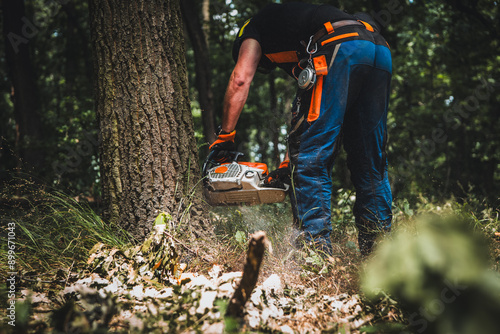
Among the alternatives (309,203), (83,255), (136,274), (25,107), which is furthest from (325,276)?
(25,107)

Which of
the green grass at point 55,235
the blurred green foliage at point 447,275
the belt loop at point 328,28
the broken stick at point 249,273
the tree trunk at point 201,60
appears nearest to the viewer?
the blurred green foliage at point 447,275

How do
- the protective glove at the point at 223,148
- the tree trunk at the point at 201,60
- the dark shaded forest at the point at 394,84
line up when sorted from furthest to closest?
1. the tree trunk at the point at 201,60
2. the dark shaded forest at the point at 394,84
3. the protective glove at the point at 223,148

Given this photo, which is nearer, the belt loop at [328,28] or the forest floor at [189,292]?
the forest floor at [189,292]

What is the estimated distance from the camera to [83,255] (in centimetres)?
180

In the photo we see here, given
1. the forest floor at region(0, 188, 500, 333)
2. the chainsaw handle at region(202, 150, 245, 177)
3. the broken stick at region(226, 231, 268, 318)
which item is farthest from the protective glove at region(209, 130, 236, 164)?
the broken stick at region(226, 231, 268, 318)

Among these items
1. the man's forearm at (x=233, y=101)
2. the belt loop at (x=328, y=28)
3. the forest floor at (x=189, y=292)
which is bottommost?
the forest floor at (x=189, y=292)

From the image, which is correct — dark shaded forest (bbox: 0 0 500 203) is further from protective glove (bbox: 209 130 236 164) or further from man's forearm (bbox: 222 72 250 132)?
man's forearm (bbox: 222 72 250 132)

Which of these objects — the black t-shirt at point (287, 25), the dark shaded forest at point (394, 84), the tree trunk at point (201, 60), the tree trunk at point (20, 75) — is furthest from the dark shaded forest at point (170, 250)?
the tree trunk at point (20, 75)

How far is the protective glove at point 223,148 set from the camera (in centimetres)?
226

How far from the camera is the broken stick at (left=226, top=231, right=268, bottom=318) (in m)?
1.13

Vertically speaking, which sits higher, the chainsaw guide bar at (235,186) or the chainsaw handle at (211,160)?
the chainsaw handle at (211,160)

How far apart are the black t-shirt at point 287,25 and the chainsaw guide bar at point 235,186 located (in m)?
0.82

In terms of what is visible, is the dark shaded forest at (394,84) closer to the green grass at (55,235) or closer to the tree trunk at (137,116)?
the green grass at (55,235)

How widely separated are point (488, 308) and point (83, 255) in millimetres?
1773
